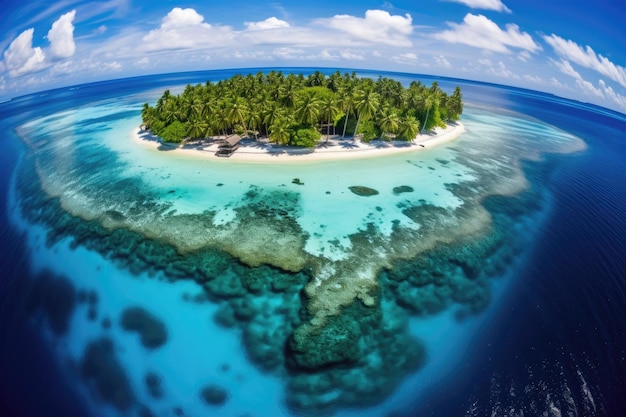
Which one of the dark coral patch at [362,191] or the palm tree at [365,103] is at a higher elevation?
the palm tree at [365,103]

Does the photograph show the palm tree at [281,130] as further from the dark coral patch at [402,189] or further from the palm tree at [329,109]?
the dark coral patch at [402,189]

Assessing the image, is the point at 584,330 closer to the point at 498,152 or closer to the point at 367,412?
the point at 367,412

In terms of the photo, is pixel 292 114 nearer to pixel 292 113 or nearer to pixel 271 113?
pixel 292 113

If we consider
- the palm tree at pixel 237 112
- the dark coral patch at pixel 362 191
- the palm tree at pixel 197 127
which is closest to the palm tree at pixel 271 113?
the palm tree at pixel 237 112

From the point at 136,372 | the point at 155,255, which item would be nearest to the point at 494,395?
the point at 136,372

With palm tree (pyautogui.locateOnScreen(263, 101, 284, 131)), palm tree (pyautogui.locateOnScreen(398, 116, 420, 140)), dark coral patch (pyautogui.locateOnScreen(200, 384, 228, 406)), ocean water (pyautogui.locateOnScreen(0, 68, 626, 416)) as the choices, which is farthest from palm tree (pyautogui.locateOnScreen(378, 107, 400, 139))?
dark coral patch (pyautogui.locateOnScreen(200, 384, 228, 406))

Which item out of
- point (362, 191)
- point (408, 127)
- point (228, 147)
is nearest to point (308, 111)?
point (228, 147)
